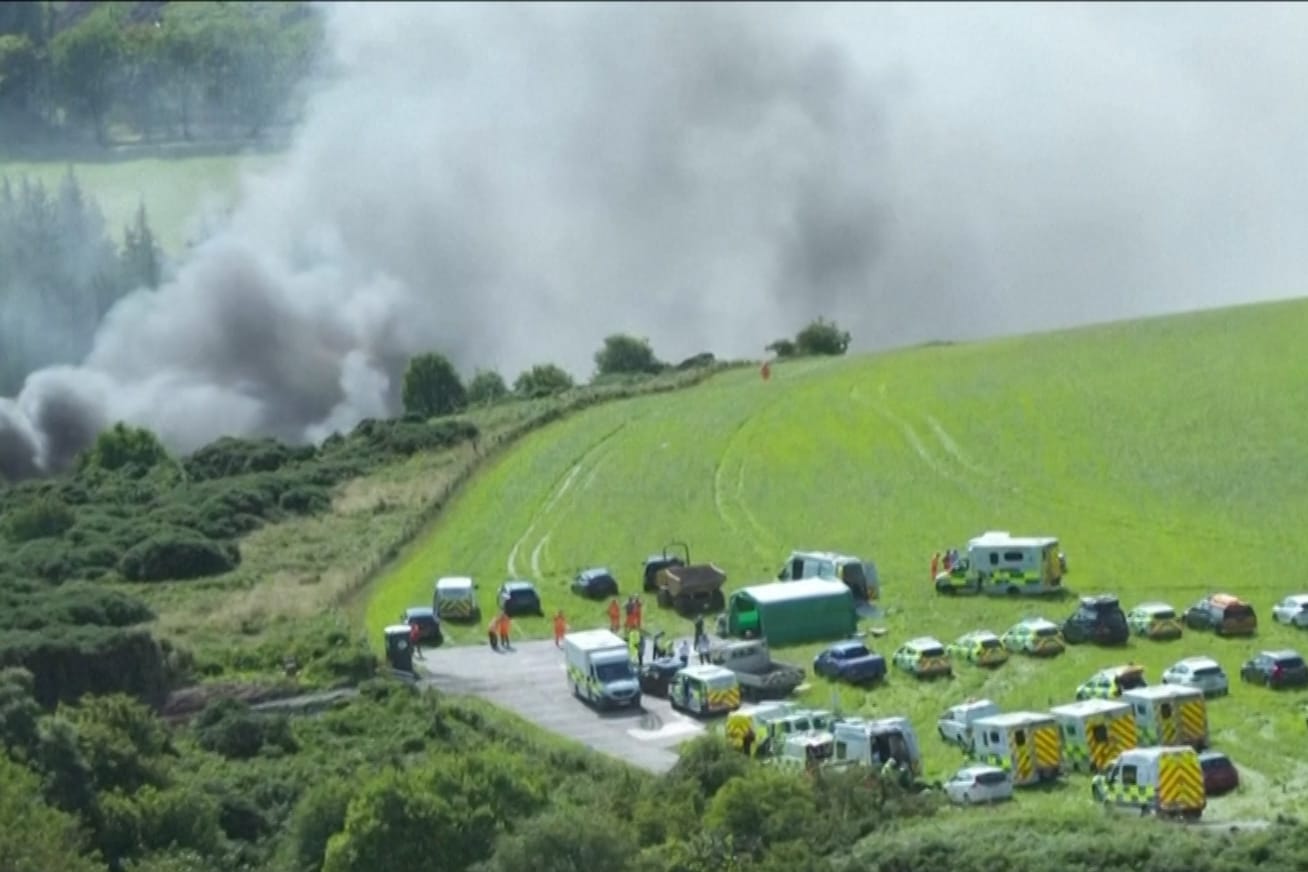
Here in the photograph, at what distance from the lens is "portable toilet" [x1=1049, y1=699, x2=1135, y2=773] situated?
41562mm

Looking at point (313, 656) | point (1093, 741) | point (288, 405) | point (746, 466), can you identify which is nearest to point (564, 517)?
point (746, 466)

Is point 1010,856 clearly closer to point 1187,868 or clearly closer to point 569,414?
point 1187,868

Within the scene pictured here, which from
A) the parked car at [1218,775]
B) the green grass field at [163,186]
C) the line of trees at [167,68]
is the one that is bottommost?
the parked car at [1218,775]

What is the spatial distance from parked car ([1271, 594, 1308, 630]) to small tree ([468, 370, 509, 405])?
53762mm

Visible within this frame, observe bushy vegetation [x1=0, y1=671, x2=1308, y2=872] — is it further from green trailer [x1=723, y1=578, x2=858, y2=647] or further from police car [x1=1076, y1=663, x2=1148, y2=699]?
green trailer [x1=723, y1=578, x2=858, y2=647]

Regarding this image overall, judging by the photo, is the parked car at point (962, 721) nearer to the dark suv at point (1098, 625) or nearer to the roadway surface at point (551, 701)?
the roadway surface at point (551, 701)

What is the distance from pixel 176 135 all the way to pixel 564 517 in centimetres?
9218

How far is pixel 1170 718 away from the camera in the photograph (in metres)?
42.1

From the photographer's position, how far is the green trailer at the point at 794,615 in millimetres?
52594

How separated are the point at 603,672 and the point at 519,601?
8.47m

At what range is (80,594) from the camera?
56.8m

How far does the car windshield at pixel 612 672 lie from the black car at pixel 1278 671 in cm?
1155

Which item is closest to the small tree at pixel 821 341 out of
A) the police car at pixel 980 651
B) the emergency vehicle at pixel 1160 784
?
the police car at pixel 980 651

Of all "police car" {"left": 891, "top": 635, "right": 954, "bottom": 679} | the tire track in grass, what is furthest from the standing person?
"police car" {"left": 891, "top": 635, "right": 954, "bottom": 679}
